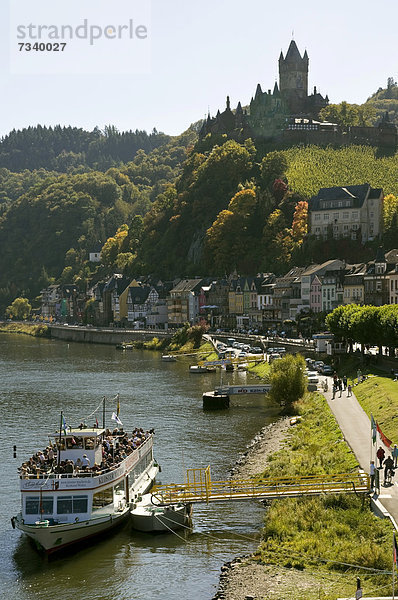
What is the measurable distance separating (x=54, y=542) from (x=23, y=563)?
164cm

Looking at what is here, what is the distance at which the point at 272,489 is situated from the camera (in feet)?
141

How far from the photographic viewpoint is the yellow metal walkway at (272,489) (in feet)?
136

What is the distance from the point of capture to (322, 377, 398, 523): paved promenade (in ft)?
128

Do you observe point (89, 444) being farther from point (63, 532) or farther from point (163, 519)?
point (163, 519)

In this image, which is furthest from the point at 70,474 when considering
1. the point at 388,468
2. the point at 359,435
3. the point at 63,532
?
the point at 359,435

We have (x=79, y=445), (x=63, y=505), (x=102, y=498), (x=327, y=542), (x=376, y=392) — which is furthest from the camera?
(x=376, y=392)

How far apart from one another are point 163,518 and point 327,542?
8.83 m

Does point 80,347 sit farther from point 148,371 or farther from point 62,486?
point 62,486

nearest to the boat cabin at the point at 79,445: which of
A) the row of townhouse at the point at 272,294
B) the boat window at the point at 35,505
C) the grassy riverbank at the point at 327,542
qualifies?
the boat window at the point at 35,505

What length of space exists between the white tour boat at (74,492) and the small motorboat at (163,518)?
1.04 m

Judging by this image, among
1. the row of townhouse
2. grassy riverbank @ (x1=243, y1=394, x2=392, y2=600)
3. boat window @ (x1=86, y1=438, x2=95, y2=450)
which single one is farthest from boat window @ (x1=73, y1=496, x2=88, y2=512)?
the row of townhouse

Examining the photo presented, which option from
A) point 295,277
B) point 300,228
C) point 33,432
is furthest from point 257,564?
point 300,228

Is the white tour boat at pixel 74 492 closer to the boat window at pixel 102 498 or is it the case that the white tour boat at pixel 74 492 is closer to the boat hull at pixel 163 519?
the boat window at pixel 102 498

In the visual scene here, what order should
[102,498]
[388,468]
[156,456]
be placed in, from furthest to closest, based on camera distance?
[156,456]
[102,498]
[388,468]
